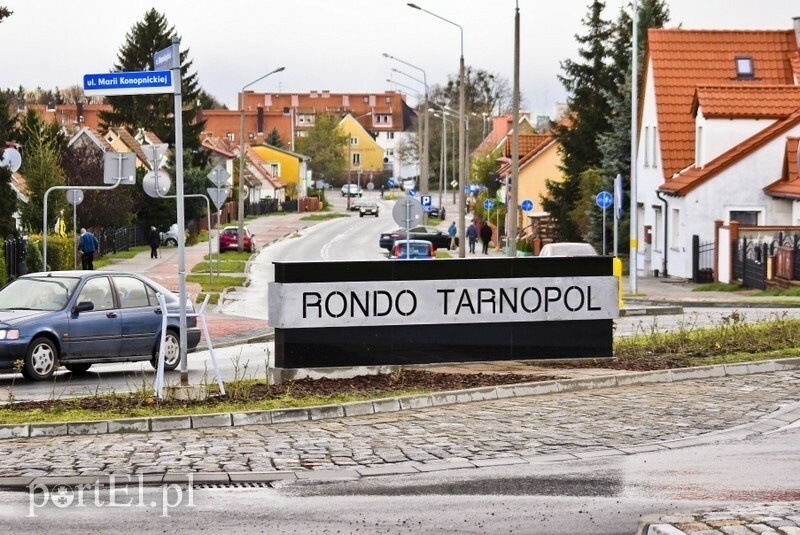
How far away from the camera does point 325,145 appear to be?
178 meters

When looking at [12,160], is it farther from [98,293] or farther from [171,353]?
[98,293]

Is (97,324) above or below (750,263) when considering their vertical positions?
below

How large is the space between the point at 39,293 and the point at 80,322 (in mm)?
871

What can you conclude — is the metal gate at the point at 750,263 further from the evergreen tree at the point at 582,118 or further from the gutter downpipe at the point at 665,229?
the evergreen tree at the point at 582,118

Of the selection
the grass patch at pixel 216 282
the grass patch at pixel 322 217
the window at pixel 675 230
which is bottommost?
the grass patch at pixel 216 282

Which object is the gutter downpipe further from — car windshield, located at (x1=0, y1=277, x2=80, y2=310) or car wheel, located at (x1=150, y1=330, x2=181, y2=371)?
car windshield, located at (x1=0, y1=277, x2=80, y2=310)

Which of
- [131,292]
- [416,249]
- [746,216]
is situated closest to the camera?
[131,292]

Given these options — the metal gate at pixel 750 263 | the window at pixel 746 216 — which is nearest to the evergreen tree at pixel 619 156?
the window at pixel 746 216

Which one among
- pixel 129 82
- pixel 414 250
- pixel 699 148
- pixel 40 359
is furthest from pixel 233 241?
pixel 129 82

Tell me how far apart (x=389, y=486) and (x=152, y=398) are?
5.09 metres

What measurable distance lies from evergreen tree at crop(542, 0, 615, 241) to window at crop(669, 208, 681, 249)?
39.6 ft

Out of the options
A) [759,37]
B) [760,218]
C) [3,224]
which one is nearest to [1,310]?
[3,224]

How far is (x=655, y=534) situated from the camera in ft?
26.7

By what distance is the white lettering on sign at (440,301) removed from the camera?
16984 mm
